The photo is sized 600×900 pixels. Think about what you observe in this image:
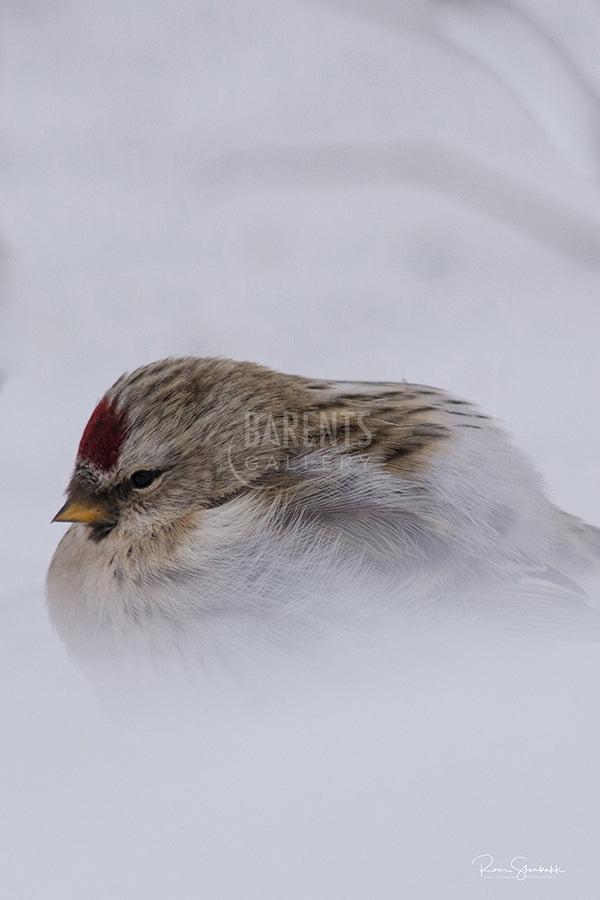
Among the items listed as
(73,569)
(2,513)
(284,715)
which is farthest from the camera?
(2,513)

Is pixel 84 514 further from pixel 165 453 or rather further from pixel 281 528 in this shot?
pixel 281 528

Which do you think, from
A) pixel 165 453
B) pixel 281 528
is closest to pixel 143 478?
pixel 165 453

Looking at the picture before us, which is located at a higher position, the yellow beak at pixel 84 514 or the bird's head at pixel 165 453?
the bird's head at pixel 165 453

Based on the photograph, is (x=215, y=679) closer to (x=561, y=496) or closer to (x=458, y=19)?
(x=561, y=496)

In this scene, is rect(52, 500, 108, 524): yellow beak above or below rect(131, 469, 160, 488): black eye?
below

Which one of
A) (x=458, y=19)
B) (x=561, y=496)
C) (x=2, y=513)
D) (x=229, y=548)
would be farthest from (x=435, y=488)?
(x=458, y=19)

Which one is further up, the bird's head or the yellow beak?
the bird's head
